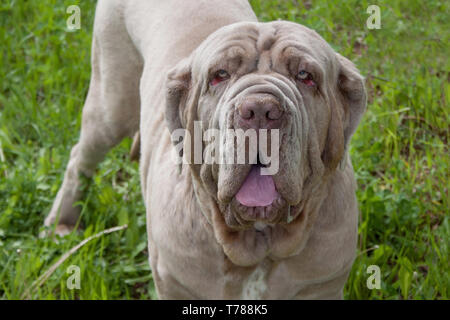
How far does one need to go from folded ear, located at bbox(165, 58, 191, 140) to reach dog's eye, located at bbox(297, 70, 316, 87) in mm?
469

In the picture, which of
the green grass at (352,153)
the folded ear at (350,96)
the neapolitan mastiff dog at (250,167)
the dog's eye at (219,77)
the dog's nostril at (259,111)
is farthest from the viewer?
the green grass at (352,153)

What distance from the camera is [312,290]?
9.34ft

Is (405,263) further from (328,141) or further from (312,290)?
(328,141)

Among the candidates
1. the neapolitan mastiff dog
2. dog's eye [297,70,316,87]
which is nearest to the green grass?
the neapolitan mastiff dog

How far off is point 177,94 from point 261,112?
1.88 ft

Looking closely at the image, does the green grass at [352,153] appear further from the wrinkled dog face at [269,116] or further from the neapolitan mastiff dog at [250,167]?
the wrinkled dog face at [269,116]

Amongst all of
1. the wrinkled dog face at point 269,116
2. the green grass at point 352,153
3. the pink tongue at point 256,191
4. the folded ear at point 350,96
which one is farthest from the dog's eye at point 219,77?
the green grass at point 352,153

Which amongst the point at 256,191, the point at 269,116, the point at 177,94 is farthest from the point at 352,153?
the point at 269,116

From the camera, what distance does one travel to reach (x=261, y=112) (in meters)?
2.26

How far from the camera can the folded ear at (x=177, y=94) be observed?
107 inches

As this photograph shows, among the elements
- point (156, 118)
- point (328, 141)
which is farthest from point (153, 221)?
point (328, 141)

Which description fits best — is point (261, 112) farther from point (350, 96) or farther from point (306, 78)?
point (350, 96)

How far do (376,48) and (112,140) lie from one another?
2.15 metres

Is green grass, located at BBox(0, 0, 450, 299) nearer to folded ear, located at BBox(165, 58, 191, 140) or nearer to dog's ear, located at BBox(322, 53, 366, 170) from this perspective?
dog's ear, located at BBox(322, 53, 366, 170)
